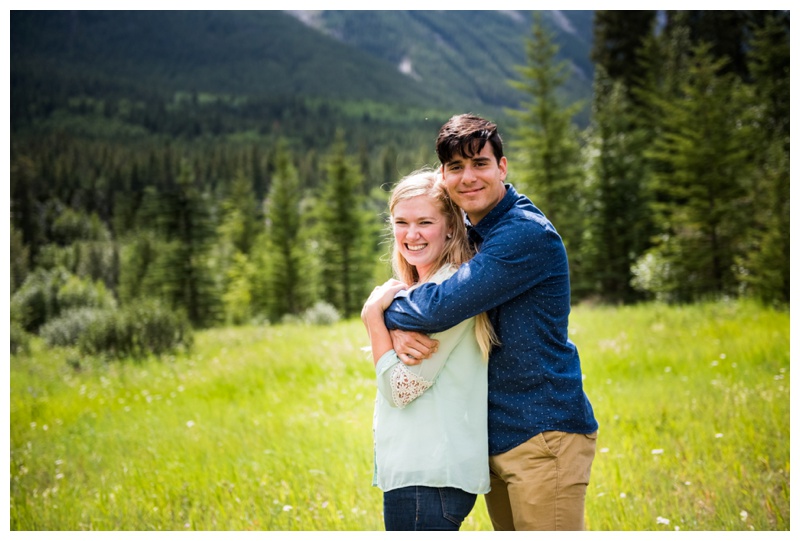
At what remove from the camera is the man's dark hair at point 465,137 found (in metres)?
2.09

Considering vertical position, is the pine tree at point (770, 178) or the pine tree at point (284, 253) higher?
the pine tree at point (770, 178)

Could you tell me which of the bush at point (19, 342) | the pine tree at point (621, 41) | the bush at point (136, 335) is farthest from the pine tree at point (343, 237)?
the bush at point (136, 335)

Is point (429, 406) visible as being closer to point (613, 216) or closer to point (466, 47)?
point (613, 216)

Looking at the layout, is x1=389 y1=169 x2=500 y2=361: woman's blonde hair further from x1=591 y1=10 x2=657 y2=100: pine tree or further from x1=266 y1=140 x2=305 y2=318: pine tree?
x1=591 y1=10 x2=657 y2=100: pine tree

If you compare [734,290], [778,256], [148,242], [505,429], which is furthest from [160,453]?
[148,242]

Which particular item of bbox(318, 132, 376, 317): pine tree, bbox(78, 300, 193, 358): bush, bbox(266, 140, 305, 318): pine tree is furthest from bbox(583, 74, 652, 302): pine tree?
bbox(78, 300, 193, 358): bush

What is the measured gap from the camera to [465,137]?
6.82ft

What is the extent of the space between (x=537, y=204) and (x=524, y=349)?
687 inches

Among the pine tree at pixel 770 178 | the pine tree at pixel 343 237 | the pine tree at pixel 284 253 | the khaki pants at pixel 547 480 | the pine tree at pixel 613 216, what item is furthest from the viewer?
the pine tree at pixel 284 253

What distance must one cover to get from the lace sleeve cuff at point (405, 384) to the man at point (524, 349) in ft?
0.13

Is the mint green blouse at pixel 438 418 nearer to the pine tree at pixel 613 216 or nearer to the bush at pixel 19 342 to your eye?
the bush at pixel 19 342

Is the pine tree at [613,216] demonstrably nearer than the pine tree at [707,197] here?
No

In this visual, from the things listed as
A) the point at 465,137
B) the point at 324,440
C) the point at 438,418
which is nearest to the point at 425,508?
the point at 438,418
